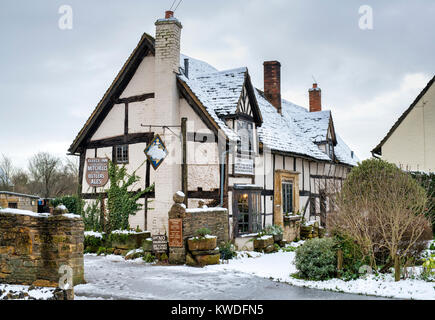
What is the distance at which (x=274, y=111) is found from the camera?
71.7 ft

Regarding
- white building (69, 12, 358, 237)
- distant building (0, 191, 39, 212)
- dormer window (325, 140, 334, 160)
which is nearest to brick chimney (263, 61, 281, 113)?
dormer window (325, 140, 334, 160)

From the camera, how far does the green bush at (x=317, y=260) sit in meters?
9.48

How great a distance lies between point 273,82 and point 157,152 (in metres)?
10.7

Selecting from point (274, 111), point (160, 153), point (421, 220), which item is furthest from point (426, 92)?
point (160, 153)

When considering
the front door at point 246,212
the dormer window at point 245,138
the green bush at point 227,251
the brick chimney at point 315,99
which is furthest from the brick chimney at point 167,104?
the brick chimney at point 315,99

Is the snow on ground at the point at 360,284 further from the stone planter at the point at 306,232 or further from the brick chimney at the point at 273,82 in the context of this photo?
the brick chimney at the point at 273,82

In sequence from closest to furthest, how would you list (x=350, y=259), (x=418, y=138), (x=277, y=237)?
(x=350, y=259) → (x=277, y=237) → (x=418, y=138)

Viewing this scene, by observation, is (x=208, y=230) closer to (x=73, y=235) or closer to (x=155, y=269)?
(x=155, y=269)

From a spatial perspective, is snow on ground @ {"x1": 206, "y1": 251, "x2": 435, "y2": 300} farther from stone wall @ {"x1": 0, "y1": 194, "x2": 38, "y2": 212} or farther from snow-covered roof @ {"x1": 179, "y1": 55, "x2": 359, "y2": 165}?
stone wall @ {"x1": 0, "y1": 194, "x2": 38, "y2": 212}

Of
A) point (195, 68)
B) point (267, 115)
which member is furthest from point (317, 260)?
point (195, 68)

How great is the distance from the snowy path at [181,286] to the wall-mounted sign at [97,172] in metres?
5.17

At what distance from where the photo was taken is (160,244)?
1244 centimetres

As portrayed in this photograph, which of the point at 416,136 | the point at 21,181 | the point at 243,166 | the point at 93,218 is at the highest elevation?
the point at 416,136

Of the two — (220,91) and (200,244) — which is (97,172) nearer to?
(220,91)
